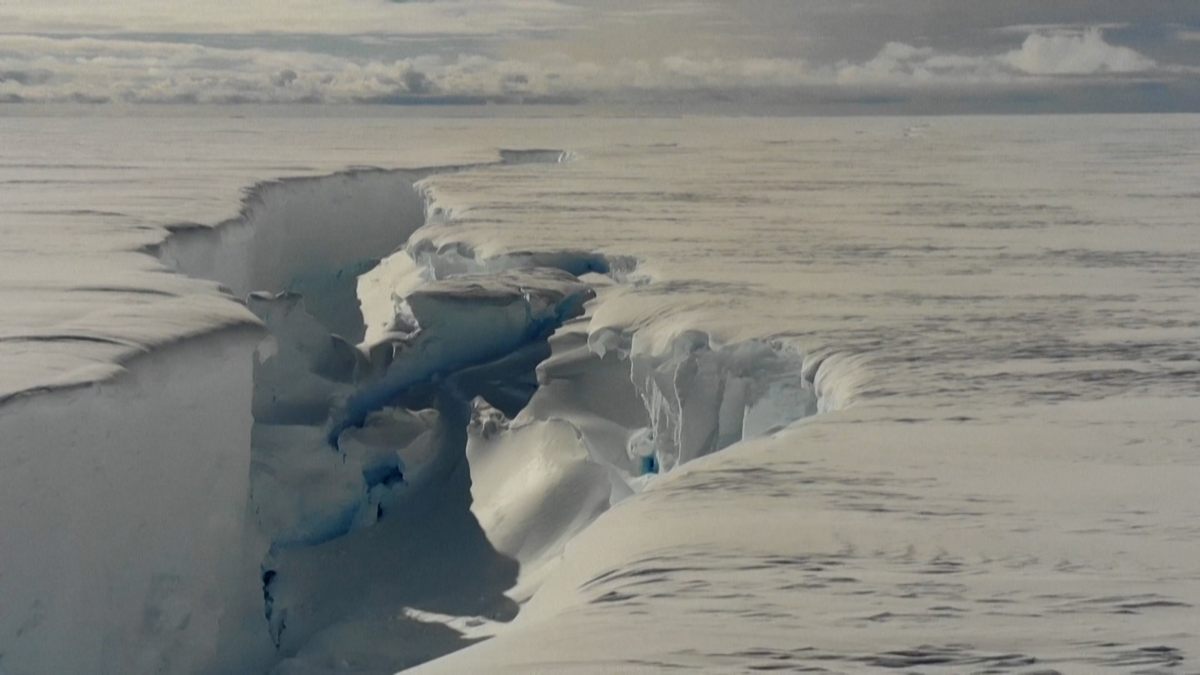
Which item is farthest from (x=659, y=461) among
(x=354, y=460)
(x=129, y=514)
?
(x=129, y=514)

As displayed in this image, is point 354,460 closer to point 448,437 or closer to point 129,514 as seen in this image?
point 448,437

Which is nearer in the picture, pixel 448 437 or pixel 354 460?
pixel 354 460

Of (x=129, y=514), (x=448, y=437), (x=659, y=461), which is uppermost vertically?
(x=129, y=514)

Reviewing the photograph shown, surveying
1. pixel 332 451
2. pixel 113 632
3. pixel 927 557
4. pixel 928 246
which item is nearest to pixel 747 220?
pixel 928 246

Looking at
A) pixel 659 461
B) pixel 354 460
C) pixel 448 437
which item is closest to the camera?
pixel 659 461

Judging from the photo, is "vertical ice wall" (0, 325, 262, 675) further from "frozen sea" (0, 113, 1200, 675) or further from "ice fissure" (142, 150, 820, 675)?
"ice fissure" (142, 150, 820, 675)

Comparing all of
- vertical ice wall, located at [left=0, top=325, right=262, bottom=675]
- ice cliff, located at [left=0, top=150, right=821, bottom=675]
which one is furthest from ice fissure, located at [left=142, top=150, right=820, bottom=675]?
vertical ice wall, located at [left=0, top=325, right=262, bottom=675]

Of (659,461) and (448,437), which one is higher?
(659,461)

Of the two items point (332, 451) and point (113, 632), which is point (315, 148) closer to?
point (332, 451)

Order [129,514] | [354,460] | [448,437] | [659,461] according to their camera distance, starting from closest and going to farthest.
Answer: [129,514] → [659,461] → [354,460] → [448,437]
